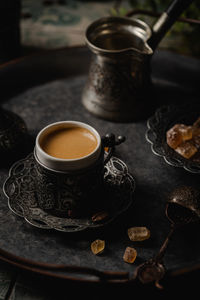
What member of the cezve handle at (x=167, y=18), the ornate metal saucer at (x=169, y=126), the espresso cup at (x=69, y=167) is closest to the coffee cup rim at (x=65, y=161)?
the espresso cup at (x=69, y=167)

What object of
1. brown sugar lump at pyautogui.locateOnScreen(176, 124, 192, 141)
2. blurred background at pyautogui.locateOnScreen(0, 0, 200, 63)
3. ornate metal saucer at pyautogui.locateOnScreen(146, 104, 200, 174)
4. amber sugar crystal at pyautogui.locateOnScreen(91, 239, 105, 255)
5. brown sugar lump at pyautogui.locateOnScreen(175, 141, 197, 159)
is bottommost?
blurred background at pyautogui.locateOnScreen(0, 0, 200, 63)

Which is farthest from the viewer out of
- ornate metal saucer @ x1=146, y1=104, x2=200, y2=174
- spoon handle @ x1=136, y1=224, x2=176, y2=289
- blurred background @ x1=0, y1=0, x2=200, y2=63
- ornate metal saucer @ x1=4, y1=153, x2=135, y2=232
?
blurred background @ x1=0, y1=0, x2=200, y2=63

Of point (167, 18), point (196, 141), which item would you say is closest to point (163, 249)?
point (196, 141)

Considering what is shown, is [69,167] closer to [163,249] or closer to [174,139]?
[163,249]

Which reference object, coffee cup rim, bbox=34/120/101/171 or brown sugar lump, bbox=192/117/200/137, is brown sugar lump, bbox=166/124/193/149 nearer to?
brown sugar lump, bbox=192/117/200/137

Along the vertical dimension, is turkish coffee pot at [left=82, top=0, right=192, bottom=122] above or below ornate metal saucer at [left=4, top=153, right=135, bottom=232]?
above

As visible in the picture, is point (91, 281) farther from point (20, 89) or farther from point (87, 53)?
point (87, 53)

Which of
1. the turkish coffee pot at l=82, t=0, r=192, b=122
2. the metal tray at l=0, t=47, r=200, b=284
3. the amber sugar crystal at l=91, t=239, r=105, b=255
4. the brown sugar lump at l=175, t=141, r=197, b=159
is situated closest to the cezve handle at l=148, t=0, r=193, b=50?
the turkish coffee pot at l=82, t=0, r=192, b=122
